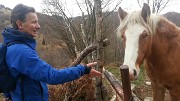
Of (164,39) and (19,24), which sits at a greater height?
(19,24)

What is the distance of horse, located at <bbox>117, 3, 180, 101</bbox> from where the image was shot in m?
3.04

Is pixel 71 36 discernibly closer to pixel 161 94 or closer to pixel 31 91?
pixel 161 94

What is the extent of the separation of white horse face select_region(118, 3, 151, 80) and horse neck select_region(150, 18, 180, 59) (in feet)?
0.80

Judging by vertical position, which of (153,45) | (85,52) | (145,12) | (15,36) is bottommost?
(85,52)

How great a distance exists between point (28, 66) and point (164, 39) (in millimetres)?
2181

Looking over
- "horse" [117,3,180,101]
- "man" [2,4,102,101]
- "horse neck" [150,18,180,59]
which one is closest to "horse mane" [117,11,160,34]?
"horse" [117,3,180,101]

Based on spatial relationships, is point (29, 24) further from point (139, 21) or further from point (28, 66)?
point (139, 21)

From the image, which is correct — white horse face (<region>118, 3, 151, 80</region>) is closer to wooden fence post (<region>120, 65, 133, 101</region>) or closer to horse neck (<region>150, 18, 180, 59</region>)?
horse neck (<region>150, 18, 180, 59</region>)

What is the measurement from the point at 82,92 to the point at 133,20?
12.7 feet

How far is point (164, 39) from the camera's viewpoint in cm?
356

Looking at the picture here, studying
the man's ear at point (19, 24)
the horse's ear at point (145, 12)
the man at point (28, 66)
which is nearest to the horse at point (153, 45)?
the horse's ear at point (145, 12)

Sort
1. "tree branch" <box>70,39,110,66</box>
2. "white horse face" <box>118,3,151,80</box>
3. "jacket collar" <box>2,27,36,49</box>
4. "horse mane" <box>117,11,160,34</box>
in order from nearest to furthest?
"jacket collar" <box>2,27,36,49</box> < "white horse face" <box>118,3,151,80</box> < "horse mane" <box>117,11,160,34</box> < "tree branch" <box>70,39,110,66</box>

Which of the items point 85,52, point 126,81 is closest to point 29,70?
point 126,81

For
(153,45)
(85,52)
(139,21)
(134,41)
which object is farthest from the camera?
(85,52)
